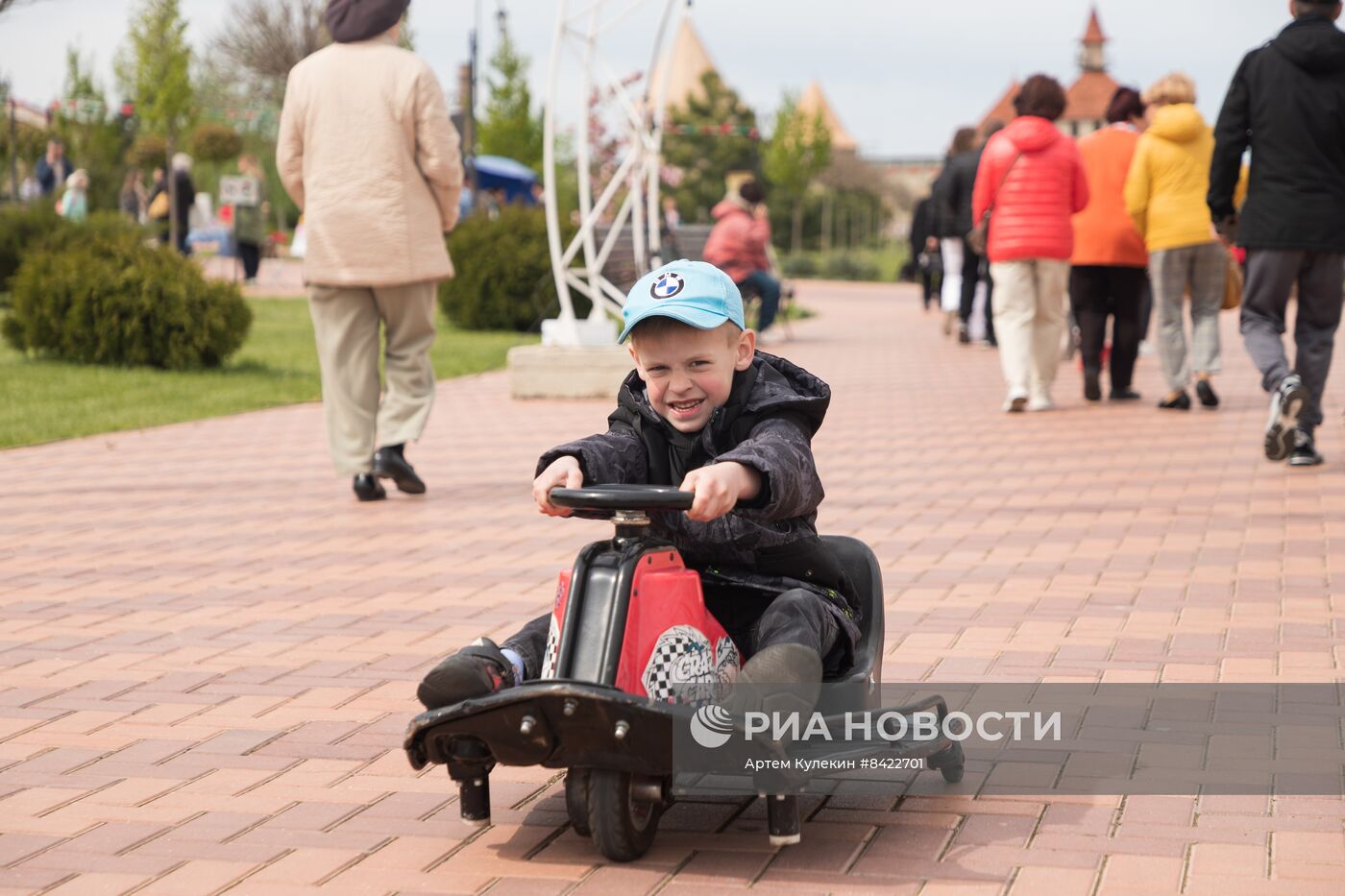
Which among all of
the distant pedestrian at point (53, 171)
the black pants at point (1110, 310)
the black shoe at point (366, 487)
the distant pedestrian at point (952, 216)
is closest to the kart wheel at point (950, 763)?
the black shoe at point (366, 487)

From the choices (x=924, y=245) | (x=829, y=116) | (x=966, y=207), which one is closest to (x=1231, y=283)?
(x=966, y=207)

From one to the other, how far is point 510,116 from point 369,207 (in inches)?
1356

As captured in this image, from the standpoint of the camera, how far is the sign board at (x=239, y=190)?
21203 mm

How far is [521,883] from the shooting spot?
3.00m

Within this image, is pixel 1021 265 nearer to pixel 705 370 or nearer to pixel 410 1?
pixel 410 1

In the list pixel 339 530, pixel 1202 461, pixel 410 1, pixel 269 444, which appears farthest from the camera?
pixel 269 444

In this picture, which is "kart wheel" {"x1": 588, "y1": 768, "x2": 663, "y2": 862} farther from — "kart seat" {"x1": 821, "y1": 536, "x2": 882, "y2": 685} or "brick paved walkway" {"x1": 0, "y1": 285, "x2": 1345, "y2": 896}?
"kart seat" {"x1": 821, "y1": 536, "x2": 882, "y2": 685}

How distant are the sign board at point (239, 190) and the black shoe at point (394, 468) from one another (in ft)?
46.2

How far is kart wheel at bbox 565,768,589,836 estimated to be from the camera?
3.11 metres

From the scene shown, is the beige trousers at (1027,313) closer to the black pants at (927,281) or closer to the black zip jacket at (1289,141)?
the black zip jacket at (1289,141)

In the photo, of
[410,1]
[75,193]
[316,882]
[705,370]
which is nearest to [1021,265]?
[410,1]

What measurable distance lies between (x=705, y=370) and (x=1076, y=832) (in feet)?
3.74

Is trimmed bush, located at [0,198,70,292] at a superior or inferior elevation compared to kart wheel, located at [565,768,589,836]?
superior

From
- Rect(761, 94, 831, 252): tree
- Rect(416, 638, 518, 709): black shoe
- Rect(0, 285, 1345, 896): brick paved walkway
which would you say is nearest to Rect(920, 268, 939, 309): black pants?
Rect(0, 285, 1345, 896): brick paved walkway
